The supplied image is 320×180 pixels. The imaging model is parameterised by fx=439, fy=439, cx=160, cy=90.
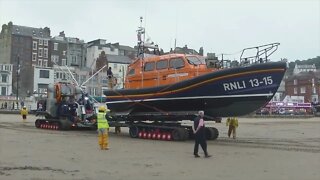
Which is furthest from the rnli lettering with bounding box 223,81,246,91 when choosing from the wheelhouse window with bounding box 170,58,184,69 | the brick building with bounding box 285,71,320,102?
the brick building with bounding box 285,71,320,102

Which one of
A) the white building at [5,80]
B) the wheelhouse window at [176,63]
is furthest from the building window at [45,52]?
the wheelhouse window at [176,63]

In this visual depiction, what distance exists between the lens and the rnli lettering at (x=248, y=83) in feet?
55.0

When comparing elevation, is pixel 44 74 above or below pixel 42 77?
above

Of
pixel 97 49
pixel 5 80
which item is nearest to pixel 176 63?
pixel 5 80

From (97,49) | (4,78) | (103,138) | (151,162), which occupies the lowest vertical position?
(151,162)

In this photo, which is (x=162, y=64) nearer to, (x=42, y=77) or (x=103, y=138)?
(x=103, y=138)

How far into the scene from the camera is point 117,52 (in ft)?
368

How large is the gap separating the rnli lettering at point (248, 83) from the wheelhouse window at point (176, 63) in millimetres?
2546

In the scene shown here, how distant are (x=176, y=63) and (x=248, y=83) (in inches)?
143

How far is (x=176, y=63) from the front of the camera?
63.1 feet

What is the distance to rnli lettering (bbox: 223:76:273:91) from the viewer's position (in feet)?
55.0

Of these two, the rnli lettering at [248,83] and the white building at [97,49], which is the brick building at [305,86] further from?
the rnli lettering at [248,83]

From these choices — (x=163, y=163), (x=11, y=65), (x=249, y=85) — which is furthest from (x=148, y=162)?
(x=11, y=65)

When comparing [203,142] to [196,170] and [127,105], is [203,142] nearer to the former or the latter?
[196,170]
